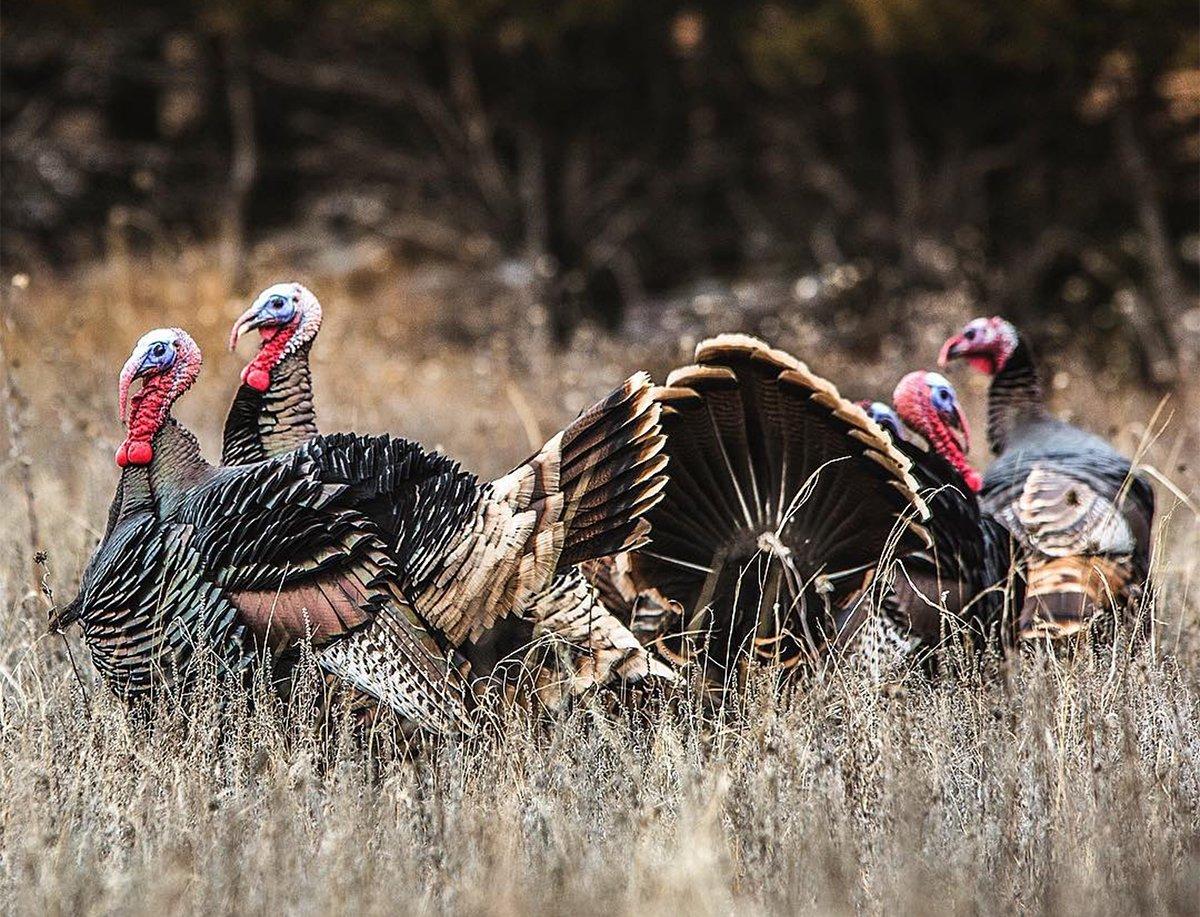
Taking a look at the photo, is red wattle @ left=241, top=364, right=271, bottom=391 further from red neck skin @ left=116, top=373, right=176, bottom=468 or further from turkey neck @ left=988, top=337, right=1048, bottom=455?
turkey neck @ left=988, top=337, right=1048, bottom=455

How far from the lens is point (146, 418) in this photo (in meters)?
3.33

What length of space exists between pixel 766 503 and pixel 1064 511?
1017 mm

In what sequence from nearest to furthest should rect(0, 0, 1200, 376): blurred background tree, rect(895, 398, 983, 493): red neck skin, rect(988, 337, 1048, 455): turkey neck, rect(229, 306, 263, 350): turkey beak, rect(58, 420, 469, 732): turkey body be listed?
rect(58, 420, 469, 732): turkey body < rect(229, 306, 263, 350): turkey beak < rect(895, 398, 983, 493): red neck skin < rect(988, 337, 1048, 455): turkey neck < rect(0, 0, 1200, 376): blurred background tree

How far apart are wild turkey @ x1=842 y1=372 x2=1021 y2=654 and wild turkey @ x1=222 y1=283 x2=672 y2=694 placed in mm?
649

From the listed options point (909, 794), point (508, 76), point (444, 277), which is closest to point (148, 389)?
point (909, 794)

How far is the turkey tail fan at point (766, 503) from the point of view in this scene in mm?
3311

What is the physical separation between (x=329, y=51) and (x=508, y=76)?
1347 mm

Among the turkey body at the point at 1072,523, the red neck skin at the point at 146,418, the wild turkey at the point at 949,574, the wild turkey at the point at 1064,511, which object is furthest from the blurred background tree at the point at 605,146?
the red neck skin at the point at 146,418

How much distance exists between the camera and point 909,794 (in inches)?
97.3

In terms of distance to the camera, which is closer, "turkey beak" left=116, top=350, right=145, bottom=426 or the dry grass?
the dry grass

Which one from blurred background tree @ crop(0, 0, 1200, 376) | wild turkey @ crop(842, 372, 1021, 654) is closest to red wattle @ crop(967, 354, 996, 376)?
wild turkey @ crop(842, 372, 1021, 654)

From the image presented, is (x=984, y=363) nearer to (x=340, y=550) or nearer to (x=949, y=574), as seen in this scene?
(x=949, y=574)

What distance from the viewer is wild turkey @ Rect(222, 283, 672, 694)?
332 centimetres

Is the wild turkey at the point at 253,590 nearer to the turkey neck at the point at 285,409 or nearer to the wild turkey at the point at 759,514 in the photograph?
the turkey neck at the point at 285,409
